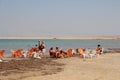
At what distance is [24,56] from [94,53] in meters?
5.66

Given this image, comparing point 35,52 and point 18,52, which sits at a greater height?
point 35,52

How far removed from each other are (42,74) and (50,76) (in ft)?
2.43

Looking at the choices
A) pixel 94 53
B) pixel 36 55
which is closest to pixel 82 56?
pixel 94 53

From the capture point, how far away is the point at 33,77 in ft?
45.8

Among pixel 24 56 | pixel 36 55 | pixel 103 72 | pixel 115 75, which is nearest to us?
pixel 115 75

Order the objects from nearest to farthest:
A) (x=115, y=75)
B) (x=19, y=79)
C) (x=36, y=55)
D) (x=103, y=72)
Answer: (x=19, y=79)
(x=115, y=75)
(x=103, y=72)
(x=36, y=55)

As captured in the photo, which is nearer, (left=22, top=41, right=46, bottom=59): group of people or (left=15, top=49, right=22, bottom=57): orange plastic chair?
(left=22, top=41, right=46, bottom=59): group of people

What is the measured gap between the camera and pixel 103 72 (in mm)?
15578

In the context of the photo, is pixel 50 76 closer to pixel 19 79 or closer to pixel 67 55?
pixel 19 79

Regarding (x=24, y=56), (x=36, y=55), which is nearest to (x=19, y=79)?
(x=36, y=55)

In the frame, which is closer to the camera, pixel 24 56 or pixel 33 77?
pixel 33 77

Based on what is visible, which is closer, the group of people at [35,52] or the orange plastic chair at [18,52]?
the group of people at [35,52]

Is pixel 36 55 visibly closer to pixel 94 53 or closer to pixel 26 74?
pixel 94 53

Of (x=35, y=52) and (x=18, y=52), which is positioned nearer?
(x=35, y=52)
